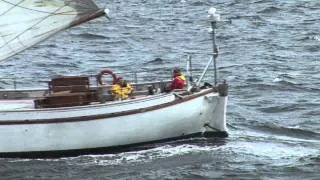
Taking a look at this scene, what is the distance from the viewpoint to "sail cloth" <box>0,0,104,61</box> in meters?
24.2

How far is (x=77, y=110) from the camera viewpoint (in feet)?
81.1

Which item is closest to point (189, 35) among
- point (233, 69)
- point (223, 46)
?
point (223, 46)

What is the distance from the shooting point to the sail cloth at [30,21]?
24156 mm

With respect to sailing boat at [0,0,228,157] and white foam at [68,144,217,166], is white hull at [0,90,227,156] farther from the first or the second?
white foam at [68,144,217,166]

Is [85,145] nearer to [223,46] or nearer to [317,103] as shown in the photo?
[317,103]

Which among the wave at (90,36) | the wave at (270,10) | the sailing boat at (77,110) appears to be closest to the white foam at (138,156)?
the sailing boat at (77,110)

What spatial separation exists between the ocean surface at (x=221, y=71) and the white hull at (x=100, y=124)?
48 cm

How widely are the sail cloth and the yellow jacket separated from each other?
2.99 metres

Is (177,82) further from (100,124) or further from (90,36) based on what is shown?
(90,36)

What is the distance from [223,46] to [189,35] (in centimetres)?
676

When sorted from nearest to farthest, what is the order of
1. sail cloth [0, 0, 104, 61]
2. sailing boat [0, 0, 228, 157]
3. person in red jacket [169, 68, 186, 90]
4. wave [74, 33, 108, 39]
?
sail cloth [0, 0, 104, 61]
sailing boat [0, 0, 228, 157]
person in red jacket [169, 68, 186, 90]
wave [74, 33, 108, 39]

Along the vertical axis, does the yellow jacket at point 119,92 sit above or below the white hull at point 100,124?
above

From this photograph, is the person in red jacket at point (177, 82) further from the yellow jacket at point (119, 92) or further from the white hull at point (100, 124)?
the yellow jacket at point (119, 92)

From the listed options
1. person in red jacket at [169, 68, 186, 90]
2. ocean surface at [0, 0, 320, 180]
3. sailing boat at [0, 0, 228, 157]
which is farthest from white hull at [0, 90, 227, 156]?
person in red jacket at [169, 68, 186, 90]
